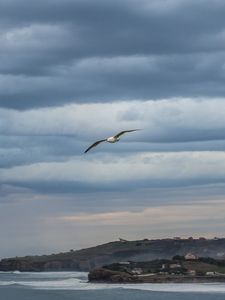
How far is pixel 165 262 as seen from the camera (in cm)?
18088

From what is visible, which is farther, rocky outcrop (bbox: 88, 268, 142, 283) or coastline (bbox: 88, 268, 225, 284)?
rocky outcrop (bbox: 88, 268, 142, 283)

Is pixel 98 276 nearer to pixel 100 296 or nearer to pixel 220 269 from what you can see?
pixel 220 269

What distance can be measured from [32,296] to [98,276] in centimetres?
4248

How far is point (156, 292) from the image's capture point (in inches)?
4759

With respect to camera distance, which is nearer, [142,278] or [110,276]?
[142,278]

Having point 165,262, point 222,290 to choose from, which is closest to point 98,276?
point 165,262

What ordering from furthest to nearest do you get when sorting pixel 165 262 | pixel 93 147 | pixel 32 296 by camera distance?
pixel 165 262
pixel 32 296
pixel 93 147

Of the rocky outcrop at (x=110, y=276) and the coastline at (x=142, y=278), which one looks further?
the rocky outcrop at (x=110, y=276)

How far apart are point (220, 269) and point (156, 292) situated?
4554 centimetres

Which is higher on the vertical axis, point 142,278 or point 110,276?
point 110,276

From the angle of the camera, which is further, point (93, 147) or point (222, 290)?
point (222, 290)

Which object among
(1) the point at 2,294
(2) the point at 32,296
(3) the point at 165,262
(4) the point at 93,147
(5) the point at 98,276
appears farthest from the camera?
(3) the point at 165,262

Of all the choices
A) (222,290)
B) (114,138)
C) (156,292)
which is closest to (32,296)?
(156,292)

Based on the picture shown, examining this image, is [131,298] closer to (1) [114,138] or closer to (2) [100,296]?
(2) [100,296]
